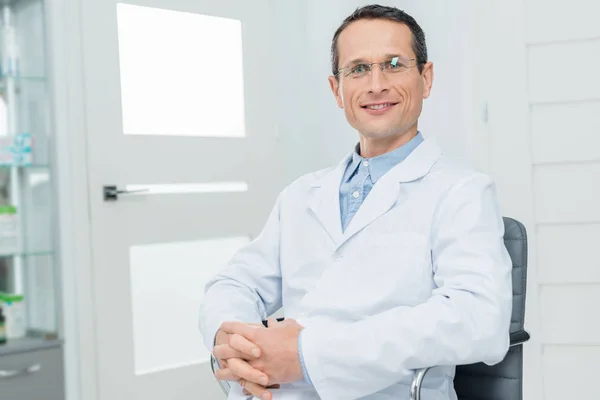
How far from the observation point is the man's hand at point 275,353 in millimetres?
1290

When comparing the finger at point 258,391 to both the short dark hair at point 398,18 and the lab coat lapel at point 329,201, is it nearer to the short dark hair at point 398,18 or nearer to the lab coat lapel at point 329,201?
the lab coat lapel at point 329,201

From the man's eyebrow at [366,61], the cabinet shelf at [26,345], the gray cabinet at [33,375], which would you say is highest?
the man's eyebrow at [366,61]

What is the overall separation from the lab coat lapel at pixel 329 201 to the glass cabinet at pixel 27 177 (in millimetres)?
1293

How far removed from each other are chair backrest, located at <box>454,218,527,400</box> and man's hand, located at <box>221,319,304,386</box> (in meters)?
0.44

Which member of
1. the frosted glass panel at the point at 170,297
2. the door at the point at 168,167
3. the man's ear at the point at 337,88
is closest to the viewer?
the man's ear at the point at 337,88

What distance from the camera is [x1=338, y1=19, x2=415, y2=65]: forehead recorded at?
4.98 ft

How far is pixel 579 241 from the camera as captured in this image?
2.36 metres

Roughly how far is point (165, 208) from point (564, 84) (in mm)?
1507

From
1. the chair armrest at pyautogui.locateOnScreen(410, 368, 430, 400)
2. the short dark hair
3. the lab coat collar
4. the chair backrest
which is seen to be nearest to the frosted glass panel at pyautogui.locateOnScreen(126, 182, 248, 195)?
the lab coat collar

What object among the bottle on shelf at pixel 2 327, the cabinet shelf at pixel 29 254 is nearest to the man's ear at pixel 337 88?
the cabinet shelf at pixel 29 254

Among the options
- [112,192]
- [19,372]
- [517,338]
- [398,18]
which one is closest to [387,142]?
[398,18]

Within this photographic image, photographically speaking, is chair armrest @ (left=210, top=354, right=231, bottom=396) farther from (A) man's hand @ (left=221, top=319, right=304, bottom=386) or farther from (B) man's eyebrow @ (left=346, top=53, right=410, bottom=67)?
(B) man's eyebrow @ (left=346, top=53, right=410, bottom=67)

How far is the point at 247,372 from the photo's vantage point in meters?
1.33

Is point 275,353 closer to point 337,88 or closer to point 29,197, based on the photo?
point 337,88
